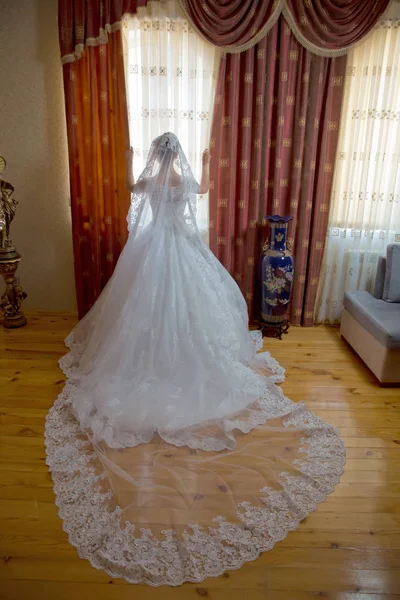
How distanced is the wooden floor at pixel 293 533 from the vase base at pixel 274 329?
2.43 ft

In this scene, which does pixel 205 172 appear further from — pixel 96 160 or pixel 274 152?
pixel 96 160

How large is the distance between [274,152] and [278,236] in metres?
0.71

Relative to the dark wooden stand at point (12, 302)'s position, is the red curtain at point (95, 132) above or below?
above

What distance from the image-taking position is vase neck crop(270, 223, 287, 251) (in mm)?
3688

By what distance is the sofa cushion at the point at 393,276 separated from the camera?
11.7 feet

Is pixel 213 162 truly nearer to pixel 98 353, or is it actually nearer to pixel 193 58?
pixel 193 58

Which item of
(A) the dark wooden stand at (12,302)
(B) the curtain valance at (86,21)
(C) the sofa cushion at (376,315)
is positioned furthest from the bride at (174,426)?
(B) the curtain valance at (86,21)

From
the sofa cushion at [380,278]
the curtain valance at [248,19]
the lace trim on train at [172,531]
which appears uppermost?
the curtain valance at [248,19]

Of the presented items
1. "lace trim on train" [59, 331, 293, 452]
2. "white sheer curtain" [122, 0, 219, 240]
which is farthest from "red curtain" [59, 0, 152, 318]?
"lace trim on train" [59, 331, 293, 452]

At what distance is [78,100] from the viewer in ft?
12.3

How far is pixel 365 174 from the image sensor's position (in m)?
3.81

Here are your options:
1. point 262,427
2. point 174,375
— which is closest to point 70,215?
point 174,375

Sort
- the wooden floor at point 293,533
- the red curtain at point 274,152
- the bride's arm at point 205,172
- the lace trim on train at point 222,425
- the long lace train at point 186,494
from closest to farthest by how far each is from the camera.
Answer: the wooden floor at point 293,533
the long lace train at point 186,494
the lace trim on train at point 222,425
the bride's arm at point 205,172
the red curtain at point 274,152

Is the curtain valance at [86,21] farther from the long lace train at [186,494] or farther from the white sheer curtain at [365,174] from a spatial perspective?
the long lace train at [186,494]
